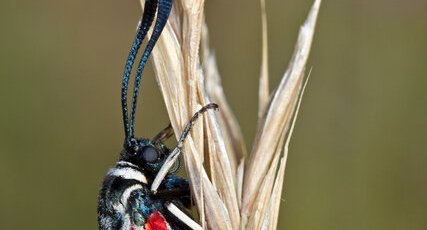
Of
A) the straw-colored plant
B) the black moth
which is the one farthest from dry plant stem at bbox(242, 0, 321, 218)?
the black moth

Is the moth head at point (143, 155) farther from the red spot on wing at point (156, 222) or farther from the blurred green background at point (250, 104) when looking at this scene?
the blurred green background at point (250, 104)

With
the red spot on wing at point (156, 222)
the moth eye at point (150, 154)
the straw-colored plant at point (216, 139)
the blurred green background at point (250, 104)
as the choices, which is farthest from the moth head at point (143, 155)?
the blurred green background at point (250, 104)

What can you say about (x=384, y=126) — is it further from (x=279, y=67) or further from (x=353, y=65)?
(x=279, y=67)

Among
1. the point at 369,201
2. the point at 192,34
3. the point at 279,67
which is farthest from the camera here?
the point at 279,67

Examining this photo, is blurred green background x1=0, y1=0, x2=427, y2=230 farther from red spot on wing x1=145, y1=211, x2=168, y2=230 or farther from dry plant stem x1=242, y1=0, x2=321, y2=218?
dry plant stem x1=242, y1=0, x2=321, y2=218

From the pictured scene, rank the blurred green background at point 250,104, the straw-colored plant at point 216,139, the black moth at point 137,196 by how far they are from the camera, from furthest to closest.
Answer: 1. the blurred green background at point 250,104
2. the black moth at point 137,196
3. the straw-colored plant at point 216,139

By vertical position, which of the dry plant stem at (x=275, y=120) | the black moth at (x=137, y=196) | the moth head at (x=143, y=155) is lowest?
the black moth at (x=137, y=196)

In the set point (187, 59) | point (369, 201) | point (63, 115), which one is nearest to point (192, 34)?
point (187, 59)
